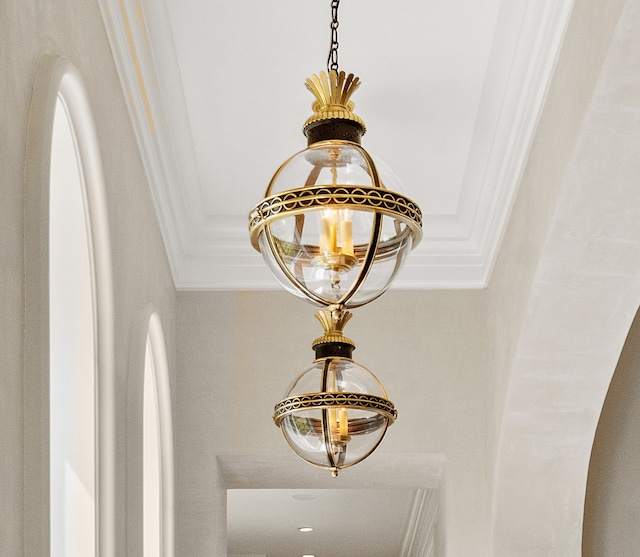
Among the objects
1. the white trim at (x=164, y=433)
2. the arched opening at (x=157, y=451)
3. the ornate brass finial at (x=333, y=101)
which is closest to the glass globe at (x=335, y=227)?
the ornate brass finial at (x=333, y=101)

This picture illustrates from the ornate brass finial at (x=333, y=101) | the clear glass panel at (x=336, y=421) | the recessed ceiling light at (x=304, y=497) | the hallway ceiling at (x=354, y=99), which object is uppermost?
the hallway ceiling at (x=354, y=99)

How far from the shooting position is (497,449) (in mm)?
4734

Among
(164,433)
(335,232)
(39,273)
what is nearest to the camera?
(39,273)

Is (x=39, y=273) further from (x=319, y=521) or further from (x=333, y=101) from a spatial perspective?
(x=319, y=521)

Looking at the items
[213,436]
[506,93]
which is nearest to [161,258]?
[213,436]

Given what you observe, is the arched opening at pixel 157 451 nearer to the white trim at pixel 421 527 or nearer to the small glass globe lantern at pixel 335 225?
the small glass globe lantern at pixel 335 225

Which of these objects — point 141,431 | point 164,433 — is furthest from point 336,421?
point 164,433

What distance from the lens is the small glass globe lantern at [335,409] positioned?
324 centimetres

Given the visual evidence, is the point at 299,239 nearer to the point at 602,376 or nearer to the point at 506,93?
the point at 506,93

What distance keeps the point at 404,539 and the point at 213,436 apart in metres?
6.21

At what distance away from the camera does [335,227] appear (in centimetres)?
220

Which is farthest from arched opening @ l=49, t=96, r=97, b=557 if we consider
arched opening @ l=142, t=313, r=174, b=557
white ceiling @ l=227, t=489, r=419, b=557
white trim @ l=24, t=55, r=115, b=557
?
white ceiling @ l=227, t=489, r=419, b=557

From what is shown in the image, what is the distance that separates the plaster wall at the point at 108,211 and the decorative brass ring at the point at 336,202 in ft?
1.55

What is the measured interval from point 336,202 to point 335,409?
1.22 m
